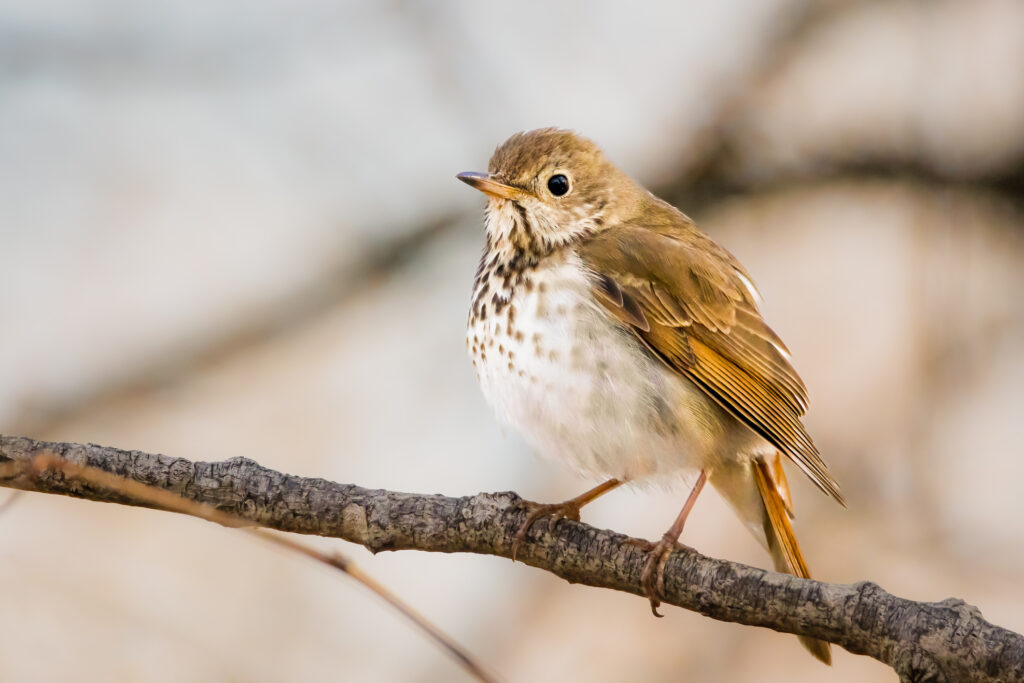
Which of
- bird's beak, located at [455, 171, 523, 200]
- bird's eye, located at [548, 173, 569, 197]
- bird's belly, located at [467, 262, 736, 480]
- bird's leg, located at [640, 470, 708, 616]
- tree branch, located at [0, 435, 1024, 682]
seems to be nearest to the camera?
tree branch, located at [0, 435, 1024, 682]

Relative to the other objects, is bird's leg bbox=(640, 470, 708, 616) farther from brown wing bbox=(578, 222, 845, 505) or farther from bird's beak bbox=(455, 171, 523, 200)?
bird's beak bbox=(455, 171, 523, 200)

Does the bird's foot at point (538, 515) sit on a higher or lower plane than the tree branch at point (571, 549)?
higher

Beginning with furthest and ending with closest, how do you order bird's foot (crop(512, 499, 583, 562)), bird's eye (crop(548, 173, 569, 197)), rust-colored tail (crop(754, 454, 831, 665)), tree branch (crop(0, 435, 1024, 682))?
bird's eye (crop(548, 173, 569, 197)) < rust-colored tail (crop(754, 454, 831, 665)) < bird's foot (crop(512, 499, 583, 562)) < tree branch (crop(0, 435, 1024, 682))

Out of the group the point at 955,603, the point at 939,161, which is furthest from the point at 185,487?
the point at 939,161

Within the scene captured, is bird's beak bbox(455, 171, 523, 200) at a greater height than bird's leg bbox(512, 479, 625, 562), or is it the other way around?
bird's beak bbox(455, 171, 523, 200)

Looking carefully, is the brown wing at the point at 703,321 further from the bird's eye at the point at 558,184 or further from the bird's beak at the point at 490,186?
the bird's beak at the point at 490,186

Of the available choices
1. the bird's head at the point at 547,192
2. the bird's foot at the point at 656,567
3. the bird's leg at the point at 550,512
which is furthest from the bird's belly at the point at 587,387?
the bird's foot at the point at 656,567

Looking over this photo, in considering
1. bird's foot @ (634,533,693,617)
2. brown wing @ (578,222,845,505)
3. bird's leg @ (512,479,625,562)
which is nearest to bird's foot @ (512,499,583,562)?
bird's leg @ (512,479,625,562)
